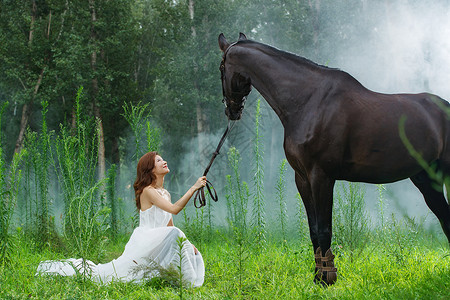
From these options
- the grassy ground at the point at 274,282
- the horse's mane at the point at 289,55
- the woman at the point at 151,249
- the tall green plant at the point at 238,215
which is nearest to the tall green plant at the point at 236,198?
the tall green plant at the point at 238,215

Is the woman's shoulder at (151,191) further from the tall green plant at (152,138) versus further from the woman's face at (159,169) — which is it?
the tall green plant at (152,138)

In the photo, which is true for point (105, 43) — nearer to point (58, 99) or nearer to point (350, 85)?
point (58, 99)

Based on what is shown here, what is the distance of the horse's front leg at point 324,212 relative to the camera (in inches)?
115

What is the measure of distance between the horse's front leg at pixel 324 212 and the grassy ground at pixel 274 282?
0.40 ft

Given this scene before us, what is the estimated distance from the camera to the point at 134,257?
378 cm

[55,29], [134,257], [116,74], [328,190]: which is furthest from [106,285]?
[55,29]

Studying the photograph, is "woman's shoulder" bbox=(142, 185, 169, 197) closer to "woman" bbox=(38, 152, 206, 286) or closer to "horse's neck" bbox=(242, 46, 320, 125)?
"woman" bbox=(38, 152, 206, 286)

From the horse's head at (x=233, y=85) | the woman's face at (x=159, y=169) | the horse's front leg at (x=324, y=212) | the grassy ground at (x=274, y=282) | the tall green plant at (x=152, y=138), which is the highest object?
the horse's head at (x=233, y=85)

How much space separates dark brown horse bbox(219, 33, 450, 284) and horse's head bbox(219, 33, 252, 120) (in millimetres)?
244

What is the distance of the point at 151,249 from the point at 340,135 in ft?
6.35

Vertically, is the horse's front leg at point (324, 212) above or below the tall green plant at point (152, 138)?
below

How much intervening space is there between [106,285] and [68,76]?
12.6 meters

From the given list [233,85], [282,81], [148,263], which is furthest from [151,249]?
[282,81]

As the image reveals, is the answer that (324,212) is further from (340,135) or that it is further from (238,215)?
(238,215)
